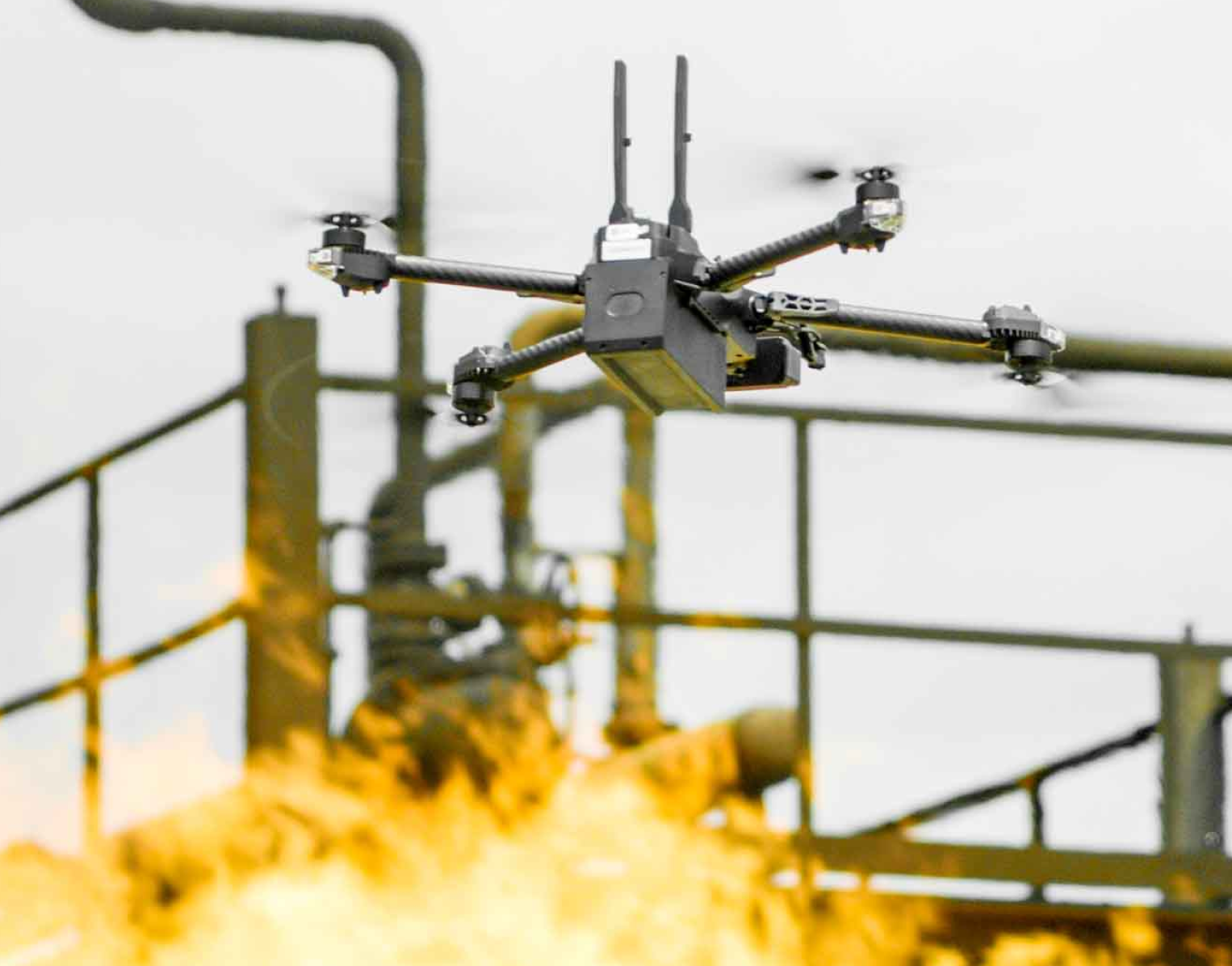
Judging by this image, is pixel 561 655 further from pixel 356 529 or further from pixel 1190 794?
pixel 1190 794

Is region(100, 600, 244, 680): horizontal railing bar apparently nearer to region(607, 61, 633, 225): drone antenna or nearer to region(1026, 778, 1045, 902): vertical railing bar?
region(1026, 778, 1045, 902): vertical railing bar

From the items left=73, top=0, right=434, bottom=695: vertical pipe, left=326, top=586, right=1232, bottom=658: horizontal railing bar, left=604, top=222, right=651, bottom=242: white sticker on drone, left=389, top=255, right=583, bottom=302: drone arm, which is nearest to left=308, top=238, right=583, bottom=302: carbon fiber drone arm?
left=389, top=255, right=583, bottom=302: drone arm

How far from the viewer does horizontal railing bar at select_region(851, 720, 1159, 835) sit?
31.5 feet

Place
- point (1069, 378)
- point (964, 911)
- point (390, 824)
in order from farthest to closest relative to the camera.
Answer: point (390, 824)
point (964, 911)
point (1069, 378)

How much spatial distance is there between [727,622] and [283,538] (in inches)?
51.1

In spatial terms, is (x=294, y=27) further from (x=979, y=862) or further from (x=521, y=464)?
(x=979, y=862)

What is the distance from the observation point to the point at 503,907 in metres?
9.48

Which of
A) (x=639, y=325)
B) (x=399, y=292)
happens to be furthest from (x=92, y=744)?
(x=639, y=325)

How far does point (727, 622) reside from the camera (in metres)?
8.78

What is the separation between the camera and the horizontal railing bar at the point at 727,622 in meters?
8.72

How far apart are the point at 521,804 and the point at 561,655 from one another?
0.47 meters

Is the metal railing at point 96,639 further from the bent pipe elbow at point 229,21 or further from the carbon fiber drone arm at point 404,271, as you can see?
the carbon fiber drone arm at point 404,271

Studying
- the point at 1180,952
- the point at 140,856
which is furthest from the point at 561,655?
the point at 1180,952

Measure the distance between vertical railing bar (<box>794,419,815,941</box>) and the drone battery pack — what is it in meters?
3.68
